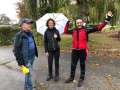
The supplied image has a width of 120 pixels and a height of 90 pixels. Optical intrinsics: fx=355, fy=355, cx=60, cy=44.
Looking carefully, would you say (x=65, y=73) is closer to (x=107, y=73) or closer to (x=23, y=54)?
(x=107, y=73)

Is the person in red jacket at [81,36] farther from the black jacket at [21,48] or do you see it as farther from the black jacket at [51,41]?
the black jacket at [21,48]

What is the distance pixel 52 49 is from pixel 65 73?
1.51 m

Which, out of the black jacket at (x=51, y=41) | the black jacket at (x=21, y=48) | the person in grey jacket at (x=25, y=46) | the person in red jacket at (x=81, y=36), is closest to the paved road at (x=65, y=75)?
the person in red jacket at (x=81, y=36)

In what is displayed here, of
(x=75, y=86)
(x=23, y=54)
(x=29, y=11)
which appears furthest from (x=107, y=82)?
(x=29, y=11)

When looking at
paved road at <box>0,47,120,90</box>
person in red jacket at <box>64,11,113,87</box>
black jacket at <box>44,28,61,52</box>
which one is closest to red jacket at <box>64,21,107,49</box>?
person in red jacket at <box>64,11,113,87</box>

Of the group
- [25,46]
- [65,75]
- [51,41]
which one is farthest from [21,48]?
[65,75]

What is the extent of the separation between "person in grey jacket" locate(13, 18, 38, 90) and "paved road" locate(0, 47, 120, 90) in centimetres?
101

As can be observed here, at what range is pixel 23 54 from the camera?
7.98m

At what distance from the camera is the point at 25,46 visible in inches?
316

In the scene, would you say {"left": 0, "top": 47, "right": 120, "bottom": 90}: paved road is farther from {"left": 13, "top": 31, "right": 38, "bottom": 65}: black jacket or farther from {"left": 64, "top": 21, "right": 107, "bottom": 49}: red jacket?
{"left": 13, "top": 31, "right": 38, "bottom": 65}: black jacket

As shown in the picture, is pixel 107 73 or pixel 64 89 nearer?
pixel 64 89

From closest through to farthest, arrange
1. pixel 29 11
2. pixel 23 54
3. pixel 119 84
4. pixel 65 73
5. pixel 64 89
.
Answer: pixel 23 54, pixel 64 89, pixel 119 84, pixel 65 73, pixel 29 11

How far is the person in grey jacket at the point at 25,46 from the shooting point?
25.9ft

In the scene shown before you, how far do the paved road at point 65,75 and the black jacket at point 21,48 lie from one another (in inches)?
45.3
